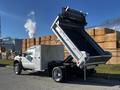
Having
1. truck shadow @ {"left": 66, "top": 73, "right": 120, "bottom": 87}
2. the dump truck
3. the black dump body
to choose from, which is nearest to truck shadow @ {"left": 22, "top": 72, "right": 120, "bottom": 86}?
truck shadow @ {"left": 66, "top": 73, "right": 120, "bottom": 87}

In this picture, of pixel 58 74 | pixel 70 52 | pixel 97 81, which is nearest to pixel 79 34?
pixel 70 52

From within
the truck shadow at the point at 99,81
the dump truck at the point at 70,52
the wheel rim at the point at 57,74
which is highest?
the dump truck at the point at 70,52

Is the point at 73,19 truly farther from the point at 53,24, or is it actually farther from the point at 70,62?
the point at 70,62

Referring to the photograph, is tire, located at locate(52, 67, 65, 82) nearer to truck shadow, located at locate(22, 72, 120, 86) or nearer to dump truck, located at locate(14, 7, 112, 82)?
dump truck, located at locate(14, 7, 112, 82)

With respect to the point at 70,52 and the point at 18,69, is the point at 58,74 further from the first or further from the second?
the point at 18,69

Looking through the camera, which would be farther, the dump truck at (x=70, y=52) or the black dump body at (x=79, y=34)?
the black dump body at (x=79, y=34)

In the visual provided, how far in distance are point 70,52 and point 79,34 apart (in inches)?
84.7

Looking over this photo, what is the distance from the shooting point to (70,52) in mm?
15273

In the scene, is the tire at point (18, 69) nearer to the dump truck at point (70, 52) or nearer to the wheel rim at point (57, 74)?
the dump truck at point (70, 52)

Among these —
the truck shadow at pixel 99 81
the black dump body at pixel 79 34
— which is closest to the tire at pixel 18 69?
the truck shadow at pixel 99 81

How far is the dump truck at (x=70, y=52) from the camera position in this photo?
15148mm

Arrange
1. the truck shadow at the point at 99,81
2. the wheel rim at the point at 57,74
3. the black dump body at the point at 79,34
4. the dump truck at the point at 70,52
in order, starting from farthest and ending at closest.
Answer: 1. the black dump body at the point at 79,34
2. the wheel rim at the point at 57,74
3. the dump truck at the point at 70,52
4. the truck shadow at the point at 99,81

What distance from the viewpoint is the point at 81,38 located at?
55.4 ft

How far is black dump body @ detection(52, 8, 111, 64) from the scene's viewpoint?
620 inches
